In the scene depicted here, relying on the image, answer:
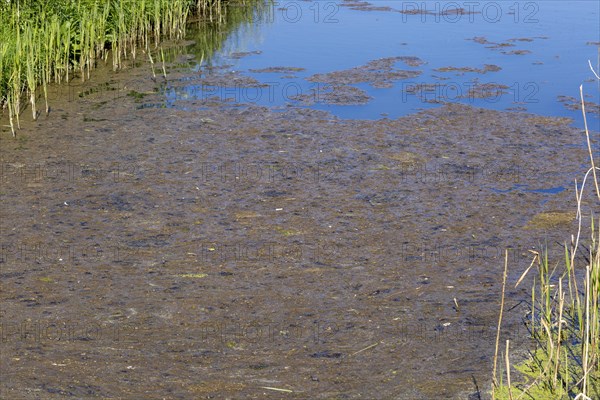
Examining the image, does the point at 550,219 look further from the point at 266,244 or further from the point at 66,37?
the point at 66,37

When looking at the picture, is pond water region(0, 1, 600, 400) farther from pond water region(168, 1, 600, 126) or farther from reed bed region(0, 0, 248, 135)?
reed bed region(0, 0, 248, 135)

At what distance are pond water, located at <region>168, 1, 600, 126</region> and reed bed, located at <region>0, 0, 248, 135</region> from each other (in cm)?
73

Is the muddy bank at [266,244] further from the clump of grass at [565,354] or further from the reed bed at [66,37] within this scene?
the reed bed at [66,37]

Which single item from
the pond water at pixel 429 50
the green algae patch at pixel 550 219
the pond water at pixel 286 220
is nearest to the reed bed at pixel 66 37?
the pond water at pixel 286 220

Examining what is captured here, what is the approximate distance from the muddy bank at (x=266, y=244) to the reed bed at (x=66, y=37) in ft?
1.20

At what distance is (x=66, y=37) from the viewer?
7.85 m

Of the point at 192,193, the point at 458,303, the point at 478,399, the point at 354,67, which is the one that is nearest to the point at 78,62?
the point at 354,67

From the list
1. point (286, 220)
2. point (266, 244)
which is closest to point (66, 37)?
point (286, 220)

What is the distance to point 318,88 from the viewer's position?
777 cm

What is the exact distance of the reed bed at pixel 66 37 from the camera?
6961 mm

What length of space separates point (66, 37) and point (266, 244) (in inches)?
147

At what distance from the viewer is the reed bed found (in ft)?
22.8

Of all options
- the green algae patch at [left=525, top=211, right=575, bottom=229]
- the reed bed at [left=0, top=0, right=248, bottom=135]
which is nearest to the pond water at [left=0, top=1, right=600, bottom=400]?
the green algae patch at [left=525, top=211, right=575, bottom=229]

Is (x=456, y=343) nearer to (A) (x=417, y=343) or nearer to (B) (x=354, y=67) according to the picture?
(A) (x=417, y=343)
